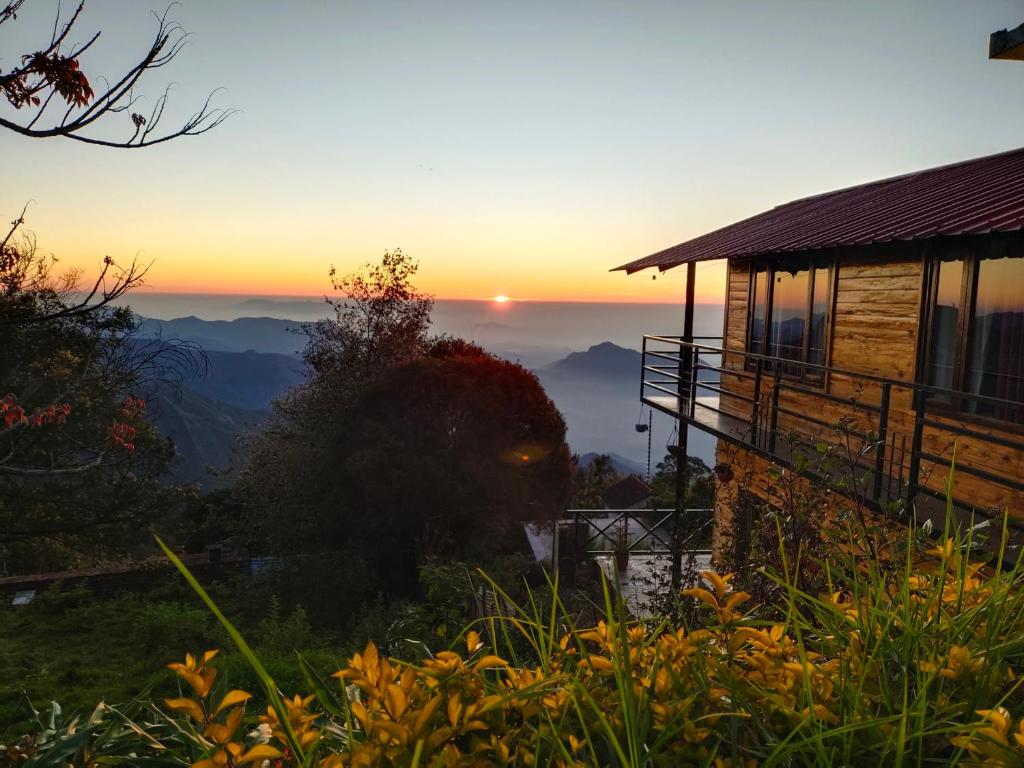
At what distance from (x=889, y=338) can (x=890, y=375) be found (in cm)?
50

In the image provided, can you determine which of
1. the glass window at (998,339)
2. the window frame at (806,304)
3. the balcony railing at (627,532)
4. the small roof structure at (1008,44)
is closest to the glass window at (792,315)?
the window frame at (806,304)

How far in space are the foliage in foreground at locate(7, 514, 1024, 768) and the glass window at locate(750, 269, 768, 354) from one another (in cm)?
1026

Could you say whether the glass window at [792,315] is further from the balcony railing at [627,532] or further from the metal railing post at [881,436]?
the balcony railing at [627,532]

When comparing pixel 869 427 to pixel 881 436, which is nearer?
pixel 881 436

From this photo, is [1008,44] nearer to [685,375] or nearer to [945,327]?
[945,327]

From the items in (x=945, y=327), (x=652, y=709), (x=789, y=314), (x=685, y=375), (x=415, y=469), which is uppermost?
(x=789, y=314)

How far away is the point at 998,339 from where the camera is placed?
7.15 metres

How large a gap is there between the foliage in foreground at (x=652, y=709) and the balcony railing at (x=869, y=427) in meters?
2.49

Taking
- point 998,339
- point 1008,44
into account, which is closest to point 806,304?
point 998,339

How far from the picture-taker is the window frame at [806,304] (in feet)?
32.4

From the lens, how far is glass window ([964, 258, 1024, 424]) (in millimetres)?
6898

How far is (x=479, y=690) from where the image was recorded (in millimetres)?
1554

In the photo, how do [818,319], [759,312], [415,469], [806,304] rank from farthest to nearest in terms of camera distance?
[415,469] → [759,312] → [806,304] → [818,319]

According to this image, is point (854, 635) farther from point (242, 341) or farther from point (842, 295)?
point (242, 341)
